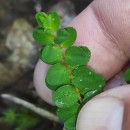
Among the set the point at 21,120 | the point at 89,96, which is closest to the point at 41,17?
the point at 89,96

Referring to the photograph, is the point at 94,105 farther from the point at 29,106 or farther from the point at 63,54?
the point at 29,106

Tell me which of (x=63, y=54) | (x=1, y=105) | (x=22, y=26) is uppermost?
(x=63, y=54)

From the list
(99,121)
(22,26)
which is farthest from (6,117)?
(99,121)

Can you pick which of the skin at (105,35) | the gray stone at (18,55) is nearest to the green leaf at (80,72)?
the skin at (105,35)

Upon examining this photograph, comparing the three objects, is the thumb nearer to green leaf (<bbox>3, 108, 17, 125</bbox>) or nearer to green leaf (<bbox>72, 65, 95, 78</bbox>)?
green leaf (<bbox>72, 65, 95, 78</bbox>)

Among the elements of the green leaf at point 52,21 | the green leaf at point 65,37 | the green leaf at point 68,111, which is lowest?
the green leaf at point 68,111

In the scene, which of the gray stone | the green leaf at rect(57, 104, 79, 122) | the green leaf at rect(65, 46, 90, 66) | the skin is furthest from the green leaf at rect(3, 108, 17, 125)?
the green leaf at rect(65, 46, 90, 66)

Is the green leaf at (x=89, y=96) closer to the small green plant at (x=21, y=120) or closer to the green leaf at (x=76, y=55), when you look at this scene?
the green leaf at (x=76, y=55)
